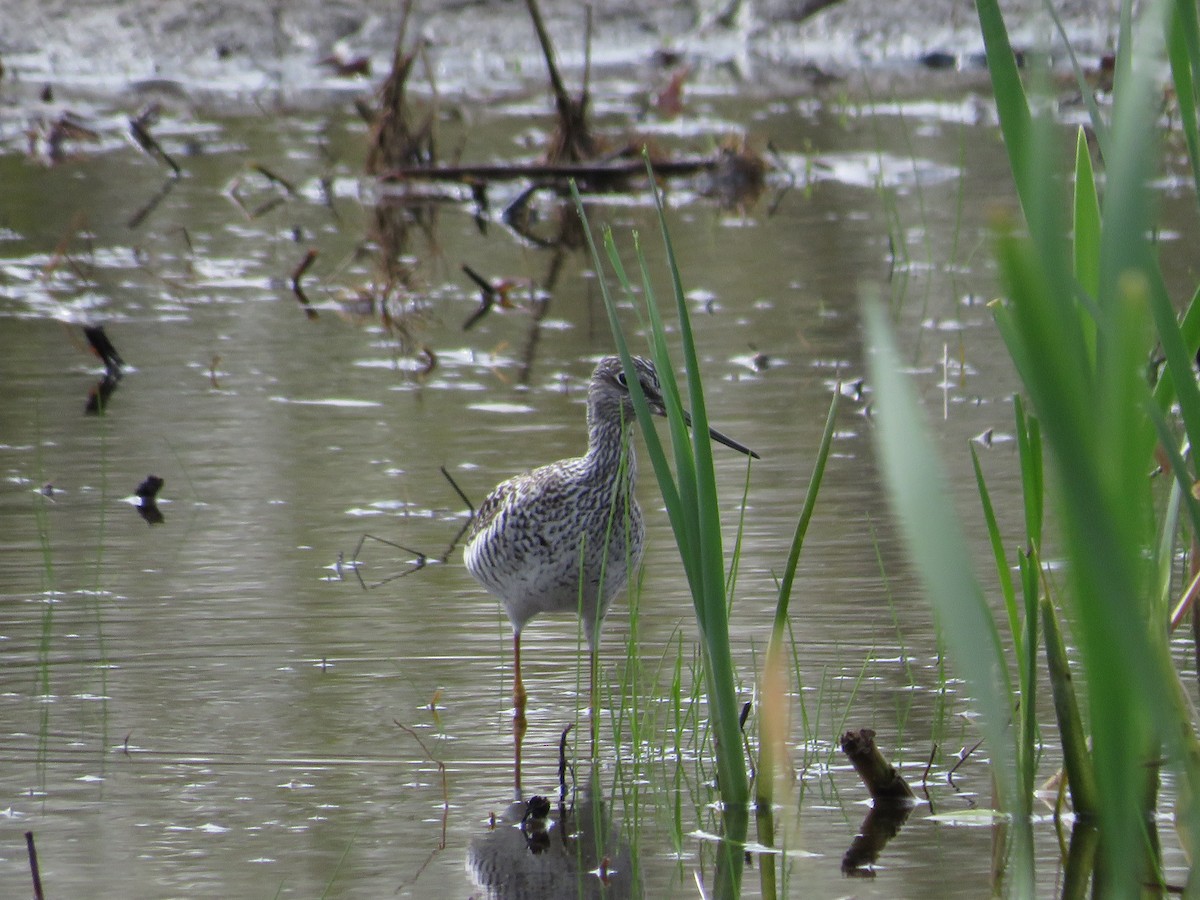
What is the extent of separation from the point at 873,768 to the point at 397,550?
98.9 inches

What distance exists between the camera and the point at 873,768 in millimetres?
4211

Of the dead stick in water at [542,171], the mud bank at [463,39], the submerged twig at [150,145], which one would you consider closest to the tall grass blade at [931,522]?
the dead stick in water at [542,171]

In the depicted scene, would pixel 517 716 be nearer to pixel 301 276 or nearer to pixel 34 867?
pixel 34 867

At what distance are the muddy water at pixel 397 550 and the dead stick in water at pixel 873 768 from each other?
0.19 feet

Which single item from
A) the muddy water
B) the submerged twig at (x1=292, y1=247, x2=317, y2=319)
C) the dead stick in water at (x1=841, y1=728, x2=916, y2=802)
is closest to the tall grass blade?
the muddy water

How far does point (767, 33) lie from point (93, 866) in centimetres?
1942

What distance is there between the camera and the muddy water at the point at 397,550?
414cm

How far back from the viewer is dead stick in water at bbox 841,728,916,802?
4.12m

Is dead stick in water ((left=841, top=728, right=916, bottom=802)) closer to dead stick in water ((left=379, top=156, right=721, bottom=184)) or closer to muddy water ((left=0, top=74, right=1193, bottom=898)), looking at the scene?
muddy water ((left=0, top=74, right=1193, bottom=898))

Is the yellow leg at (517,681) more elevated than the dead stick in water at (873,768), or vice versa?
the yellow leg at (517,681)

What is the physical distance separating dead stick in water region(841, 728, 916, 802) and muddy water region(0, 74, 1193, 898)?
2.3 inches

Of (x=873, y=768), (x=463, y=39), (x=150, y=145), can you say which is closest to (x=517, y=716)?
(x=873, y=768)

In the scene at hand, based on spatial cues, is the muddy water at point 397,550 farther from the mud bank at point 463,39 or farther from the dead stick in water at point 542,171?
the mud bank at point 463,39

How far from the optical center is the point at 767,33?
2231 centimetres
